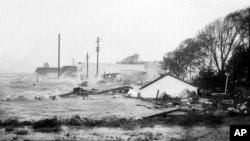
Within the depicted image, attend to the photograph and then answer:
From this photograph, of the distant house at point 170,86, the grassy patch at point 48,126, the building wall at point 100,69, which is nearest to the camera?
the grassy patch at point 48,126

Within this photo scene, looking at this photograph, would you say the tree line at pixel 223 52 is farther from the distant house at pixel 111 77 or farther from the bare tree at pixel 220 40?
the distant house at pixel 111 77

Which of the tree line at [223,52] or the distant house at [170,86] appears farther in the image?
the tree line at [223,52]

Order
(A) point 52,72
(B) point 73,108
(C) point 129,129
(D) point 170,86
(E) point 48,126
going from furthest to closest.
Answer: (A) point 52,72 < (D) point 170,86 < (B) point 73,108 < (E) point 48,126 < (C) point 129,129

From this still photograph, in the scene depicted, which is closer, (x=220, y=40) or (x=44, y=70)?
(x=220, y=40)

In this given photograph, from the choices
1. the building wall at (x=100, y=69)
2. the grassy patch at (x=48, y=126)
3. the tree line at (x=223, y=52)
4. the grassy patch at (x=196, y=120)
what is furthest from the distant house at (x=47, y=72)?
the grassy patch at (x=196, y=120)

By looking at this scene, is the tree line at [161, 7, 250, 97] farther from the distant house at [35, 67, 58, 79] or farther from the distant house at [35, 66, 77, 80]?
the distant house at [35, 67, 58, 79]

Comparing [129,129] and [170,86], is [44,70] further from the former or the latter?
[129,129]

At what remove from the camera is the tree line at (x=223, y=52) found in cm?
2914

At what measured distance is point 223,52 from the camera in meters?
36.9

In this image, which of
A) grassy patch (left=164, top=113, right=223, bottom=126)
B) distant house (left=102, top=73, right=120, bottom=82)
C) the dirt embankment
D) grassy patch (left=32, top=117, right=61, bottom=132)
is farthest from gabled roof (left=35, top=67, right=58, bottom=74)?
grassy patch (left=164, top=113, right=223, bottom=126)

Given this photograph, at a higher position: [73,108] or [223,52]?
[223,52]

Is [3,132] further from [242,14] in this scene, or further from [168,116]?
[242,14]

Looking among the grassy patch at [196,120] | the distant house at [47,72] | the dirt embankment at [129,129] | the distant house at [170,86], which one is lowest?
the dirt embankment at [129,129]

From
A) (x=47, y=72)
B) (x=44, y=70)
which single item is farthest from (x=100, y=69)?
(x=44, y=70)
